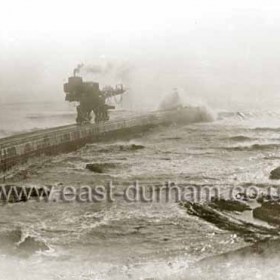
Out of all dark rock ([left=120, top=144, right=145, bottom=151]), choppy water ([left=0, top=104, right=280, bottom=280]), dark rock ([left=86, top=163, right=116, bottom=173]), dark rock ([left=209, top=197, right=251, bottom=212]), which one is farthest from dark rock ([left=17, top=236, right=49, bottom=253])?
dark rock ([left=120, top=144, right=145, bottom=151])

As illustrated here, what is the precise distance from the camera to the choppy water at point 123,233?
13.3 meters

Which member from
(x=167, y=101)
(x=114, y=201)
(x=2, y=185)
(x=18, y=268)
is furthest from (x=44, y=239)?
(x=167, y=101)

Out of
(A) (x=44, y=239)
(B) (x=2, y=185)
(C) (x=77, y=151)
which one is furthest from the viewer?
(C) (x=77, y=151)

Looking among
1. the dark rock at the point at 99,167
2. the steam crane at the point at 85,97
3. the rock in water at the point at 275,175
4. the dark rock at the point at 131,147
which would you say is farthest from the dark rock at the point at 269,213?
the steam crane at the point at 85,97

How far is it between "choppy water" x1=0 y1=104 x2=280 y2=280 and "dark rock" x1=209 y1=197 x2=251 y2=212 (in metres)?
1.58

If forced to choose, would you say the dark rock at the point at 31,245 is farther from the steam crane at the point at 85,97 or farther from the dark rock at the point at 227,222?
the steam crane at the point at 85,97

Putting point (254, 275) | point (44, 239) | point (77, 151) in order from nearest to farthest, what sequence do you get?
1. point (254, 275)
2. point (44, 239)
3. point (77, 151)

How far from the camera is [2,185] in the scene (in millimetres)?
25594

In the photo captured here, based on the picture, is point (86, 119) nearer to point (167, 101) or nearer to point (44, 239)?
point (44, 239)

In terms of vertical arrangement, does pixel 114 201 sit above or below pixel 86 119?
below

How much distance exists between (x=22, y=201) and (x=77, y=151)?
17.5 metres

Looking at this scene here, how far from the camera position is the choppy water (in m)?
13.3

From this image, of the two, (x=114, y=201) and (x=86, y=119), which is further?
(x=86, y=119)

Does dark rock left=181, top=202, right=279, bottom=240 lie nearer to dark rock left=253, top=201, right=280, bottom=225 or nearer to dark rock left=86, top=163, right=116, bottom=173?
dark rock left=253, top=201, right=280, bottom=225
